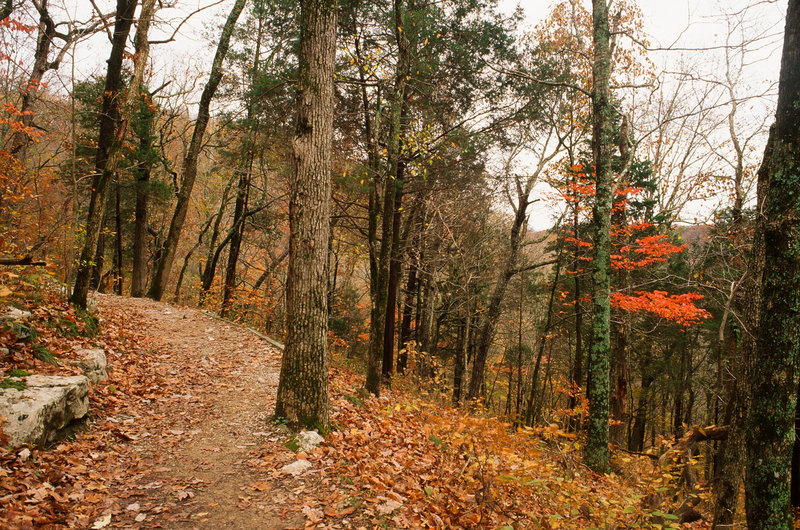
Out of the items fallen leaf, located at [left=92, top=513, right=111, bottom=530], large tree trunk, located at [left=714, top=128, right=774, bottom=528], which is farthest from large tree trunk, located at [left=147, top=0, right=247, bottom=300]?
large tree trunk, located at [left=714, top=128, right=774, bottom=528]

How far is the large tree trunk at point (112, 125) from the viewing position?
714 centimetres

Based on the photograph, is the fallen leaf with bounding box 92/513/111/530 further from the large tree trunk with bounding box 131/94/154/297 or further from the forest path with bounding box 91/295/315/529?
the large tree trunk with bounding box 131/94/154/297

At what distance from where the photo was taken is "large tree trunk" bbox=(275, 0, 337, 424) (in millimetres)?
5094

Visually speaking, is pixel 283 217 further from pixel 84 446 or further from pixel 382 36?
pixel 84 446

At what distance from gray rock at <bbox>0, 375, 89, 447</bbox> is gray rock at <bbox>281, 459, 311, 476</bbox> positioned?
7.55 feet

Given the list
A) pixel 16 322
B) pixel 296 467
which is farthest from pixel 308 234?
pixel 16 322

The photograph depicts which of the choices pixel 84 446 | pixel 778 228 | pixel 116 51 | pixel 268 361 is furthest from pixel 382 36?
pixel 84 446

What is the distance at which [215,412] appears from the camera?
5.70 meters

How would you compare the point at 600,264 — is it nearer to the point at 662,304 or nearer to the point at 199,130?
the point at 662,304

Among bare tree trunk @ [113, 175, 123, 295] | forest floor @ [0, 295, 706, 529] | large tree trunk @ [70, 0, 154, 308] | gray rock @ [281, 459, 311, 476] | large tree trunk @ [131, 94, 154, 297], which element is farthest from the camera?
bare tree trunk @ [113, 175, 123, 295]

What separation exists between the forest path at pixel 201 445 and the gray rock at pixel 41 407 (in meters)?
0.60

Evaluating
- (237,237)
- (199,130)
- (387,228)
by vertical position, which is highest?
(199,130)

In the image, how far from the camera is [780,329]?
3.94 m

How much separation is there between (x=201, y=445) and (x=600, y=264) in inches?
317
